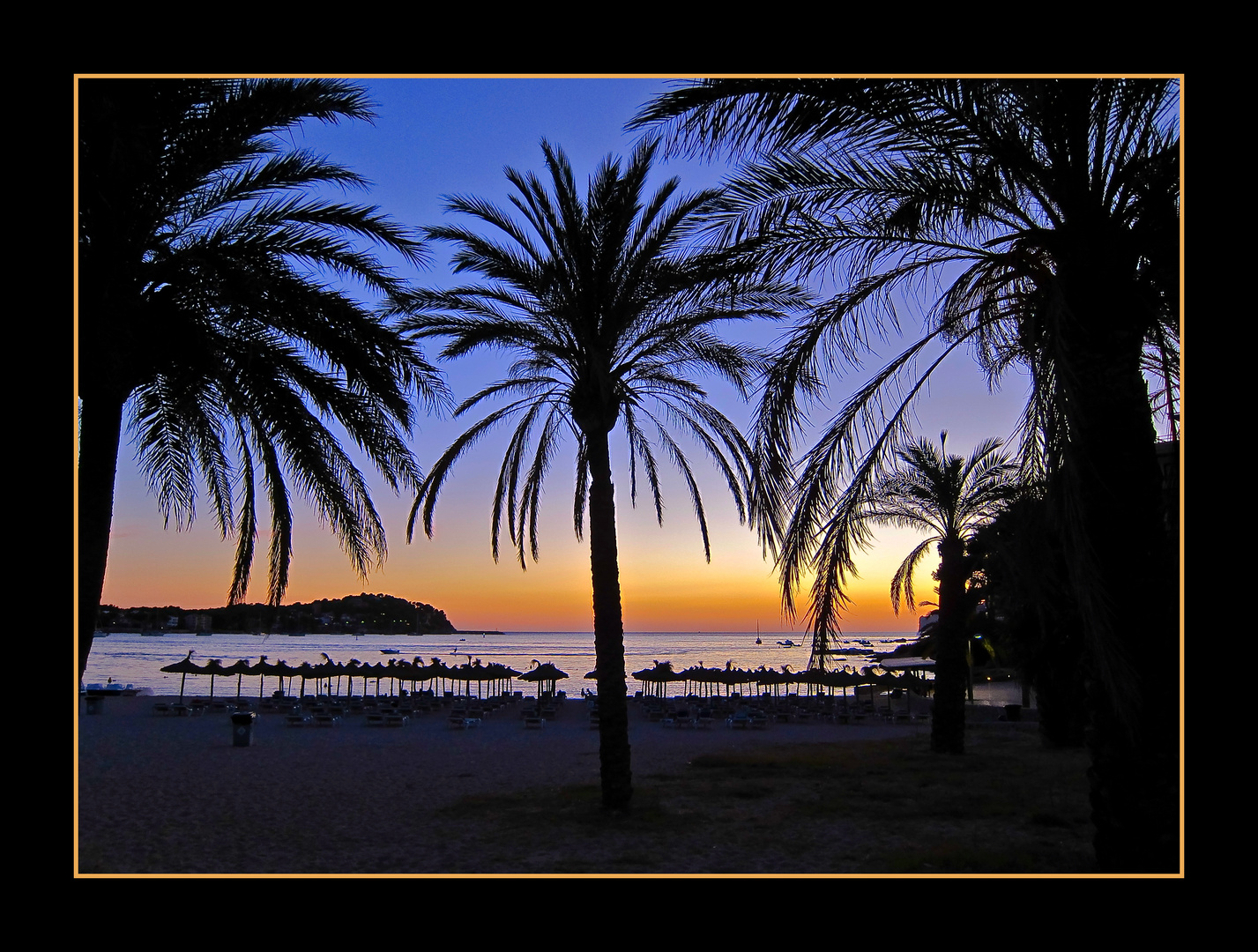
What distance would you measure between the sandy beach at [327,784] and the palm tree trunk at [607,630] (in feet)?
6.12

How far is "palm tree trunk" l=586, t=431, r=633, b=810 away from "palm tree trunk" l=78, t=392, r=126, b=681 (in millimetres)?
6173

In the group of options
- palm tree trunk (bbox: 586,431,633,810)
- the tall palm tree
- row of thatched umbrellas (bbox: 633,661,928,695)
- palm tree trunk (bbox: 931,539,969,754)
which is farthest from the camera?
row of thatched umbrellas (bbox: 633,661,928,695)

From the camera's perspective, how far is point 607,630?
1226 centimetres

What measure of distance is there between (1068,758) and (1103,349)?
1555 cm

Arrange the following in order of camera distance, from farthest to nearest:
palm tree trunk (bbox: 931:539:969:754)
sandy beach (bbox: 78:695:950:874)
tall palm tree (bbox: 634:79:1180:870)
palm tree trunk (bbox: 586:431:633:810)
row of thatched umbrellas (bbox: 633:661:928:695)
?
row of thatched umbrellas (bbox: 633:661:928:695), palm tree trunk (bbox: 931:539:969:754), palm tree trunk (bbox: 586:431:633:810), sandy beach (bbox: 78:695:950:874), tall palm tree (bbox: 634:79:1180:870)

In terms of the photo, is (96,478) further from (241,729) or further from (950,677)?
(950,677)

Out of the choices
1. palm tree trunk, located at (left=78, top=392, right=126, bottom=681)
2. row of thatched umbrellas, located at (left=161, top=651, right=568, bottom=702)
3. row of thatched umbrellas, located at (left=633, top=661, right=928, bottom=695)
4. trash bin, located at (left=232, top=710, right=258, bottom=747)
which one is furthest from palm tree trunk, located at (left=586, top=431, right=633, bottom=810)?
row of thatched umbrellas, located at (left=161, top=651, right=568, bottom=702)

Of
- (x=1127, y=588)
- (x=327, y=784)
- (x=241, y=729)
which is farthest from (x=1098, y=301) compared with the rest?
(x=241, y=729)

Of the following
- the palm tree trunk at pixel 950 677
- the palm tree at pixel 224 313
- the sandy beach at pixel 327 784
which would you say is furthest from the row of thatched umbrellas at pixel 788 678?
the palm tree at pixel 224 313

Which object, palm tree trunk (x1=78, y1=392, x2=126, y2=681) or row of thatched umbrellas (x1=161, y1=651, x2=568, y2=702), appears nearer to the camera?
palm tree trunk (x1=78, y1=392, x2=126, y2=681)

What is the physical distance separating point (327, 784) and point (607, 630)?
6.77 m

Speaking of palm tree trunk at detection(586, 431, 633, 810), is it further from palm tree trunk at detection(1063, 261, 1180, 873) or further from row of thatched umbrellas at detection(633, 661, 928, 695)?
row of thatched umbrellas at detection(633, 661, 928, 695)

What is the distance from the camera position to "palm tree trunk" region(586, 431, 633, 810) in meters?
12.0
